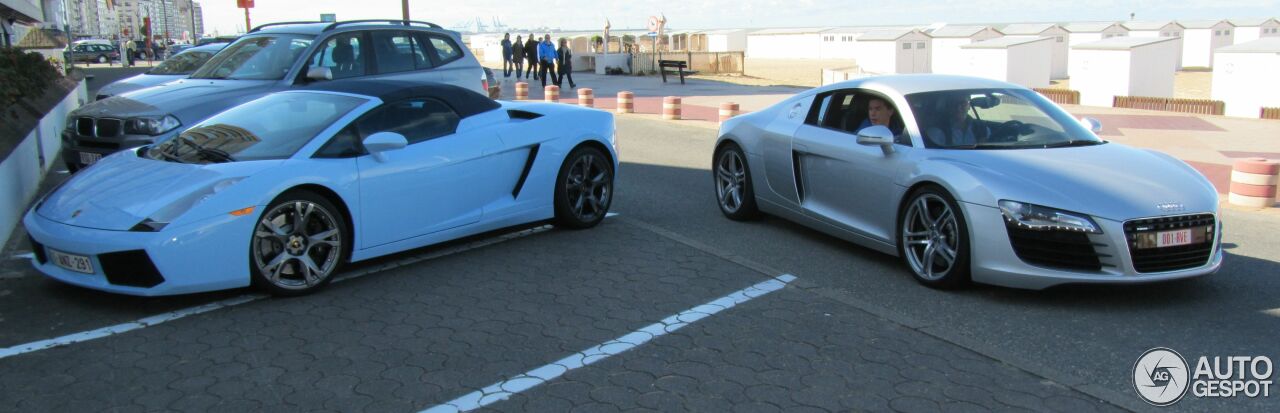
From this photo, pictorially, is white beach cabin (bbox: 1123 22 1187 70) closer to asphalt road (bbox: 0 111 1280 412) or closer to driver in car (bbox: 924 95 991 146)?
asphalt road (bbox: 0 111 1280 412)

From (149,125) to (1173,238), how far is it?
324 inches

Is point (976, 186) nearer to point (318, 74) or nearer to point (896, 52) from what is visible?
point (318, 74)

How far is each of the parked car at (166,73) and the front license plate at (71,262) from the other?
6404mm

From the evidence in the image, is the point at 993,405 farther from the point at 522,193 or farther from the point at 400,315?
the point at 522,193

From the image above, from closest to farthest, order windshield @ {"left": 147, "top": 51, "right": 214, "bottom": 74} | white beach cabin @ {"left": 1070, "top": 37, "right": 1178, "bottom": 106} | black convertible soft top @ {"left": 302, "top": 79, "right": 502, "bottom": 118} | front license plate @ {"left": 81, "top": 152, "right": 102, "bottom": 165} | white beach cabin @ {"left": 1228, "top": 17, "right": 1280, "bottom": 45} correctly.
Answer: black convertible soft top @ {"left": 302, "top": 79, "right": 502, "bottom": 118}
front license plate @ {"left": 81, "top": 152, "right": 102, "bottom": 165}
windshield @ {"left": 147, "top": 51, "right": 214, "bottom": 74}
white beach cabin @ {"left": 1070, "top": 37, "right": 1178, "bottom": 106}
white beach cabin @ {"left": 1228, "top": 17, "right": 1280, "bottom": 45}

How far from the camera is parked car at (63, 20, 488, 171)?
30.5 feet

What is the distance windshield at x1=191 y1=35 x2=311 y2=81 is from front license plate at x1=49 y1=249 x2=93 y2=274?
493 cm

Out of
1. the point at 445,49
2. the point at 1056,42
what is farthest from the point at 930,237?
the point at 1056,42

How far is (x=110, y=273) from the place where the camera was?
5387 millimetres

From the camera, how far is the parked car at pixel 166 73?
11789 millimetres

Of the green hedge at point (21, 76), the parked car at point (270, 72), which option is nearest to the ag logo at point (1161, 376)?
the parked car at point (270, 72)

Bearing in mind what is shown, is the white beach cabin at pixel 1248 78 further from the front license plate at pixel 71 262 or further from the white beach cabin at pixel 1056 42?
→ the front license plate at pixel 71 262

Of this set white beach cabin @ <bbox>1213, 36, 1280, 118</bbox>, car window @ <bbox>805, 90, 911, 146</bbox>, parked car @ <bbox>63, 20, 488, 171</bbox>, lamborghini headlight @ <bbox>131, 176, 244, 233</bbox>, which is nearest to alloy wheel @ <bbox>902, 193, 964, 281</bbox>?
car window @ <bbox>805, 90, 911, 146</bbox>

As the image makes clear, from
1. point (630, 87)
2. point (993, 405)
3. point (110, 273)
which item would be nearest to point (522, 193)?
point (110, 273)
